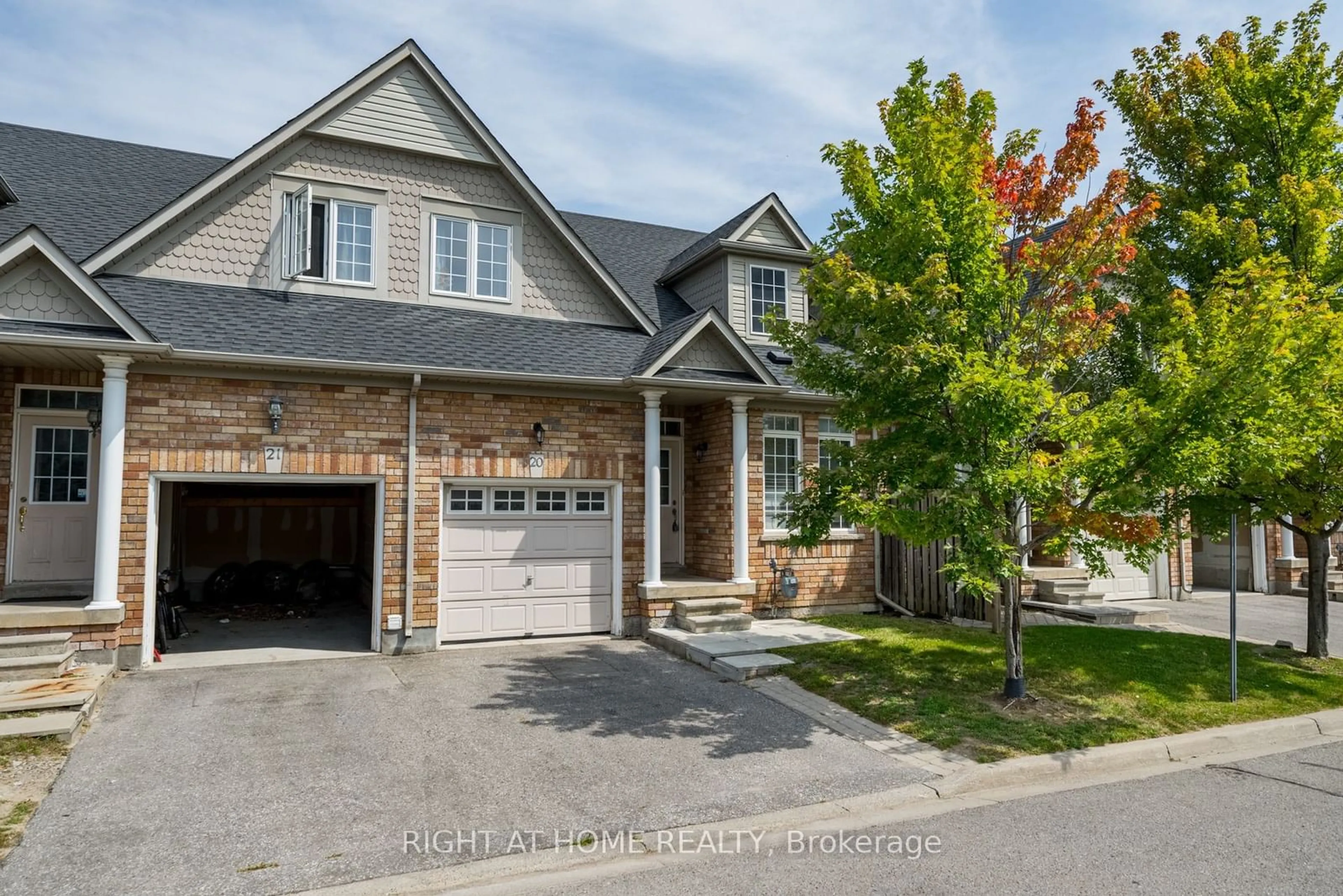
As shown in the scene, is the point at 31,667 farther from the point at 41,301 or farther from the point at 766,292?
the point at 766,292

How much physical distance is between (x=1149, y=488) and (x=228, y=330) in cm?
1011

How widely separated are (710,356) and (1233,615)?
6.95 metres

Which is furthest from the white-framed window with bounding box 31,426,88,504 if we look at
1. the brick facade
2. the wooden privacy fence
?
the wooden privacy fence

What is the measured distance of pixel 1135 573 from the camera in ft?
54.0

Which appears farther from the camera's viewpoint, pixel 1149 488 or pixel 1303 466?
pixel 1303 466

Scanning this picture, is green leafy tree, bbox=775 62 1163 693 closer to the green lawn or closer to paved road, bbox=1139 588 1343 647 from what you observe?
the green lawn

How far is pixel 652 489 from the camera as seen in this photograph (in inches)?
461

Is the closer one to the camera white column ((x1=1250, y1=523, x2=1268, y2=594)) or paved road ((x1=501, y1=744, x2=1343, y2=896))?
paved road ((x1=501, y1=744, x2=1343, y2=896))

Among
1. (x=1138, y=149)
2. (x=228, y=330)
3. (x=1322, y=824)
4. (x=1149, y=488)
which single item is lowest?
(x=1322, y=824)

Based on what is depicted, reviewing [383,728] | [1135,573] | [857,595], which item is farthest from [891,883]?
[1135,573]

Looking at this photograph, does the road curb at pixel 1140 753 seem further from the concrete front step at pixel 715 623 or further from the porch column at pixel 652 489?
the porch column at pixel 652 489

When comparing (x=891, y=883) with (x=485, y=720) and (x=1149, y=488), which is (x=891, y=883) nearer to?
(x=485, y=720)

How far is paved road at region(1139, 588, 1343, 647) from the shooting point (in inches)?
492

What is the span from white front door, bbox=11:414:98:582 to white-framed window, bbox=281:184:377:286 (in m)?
3.32
